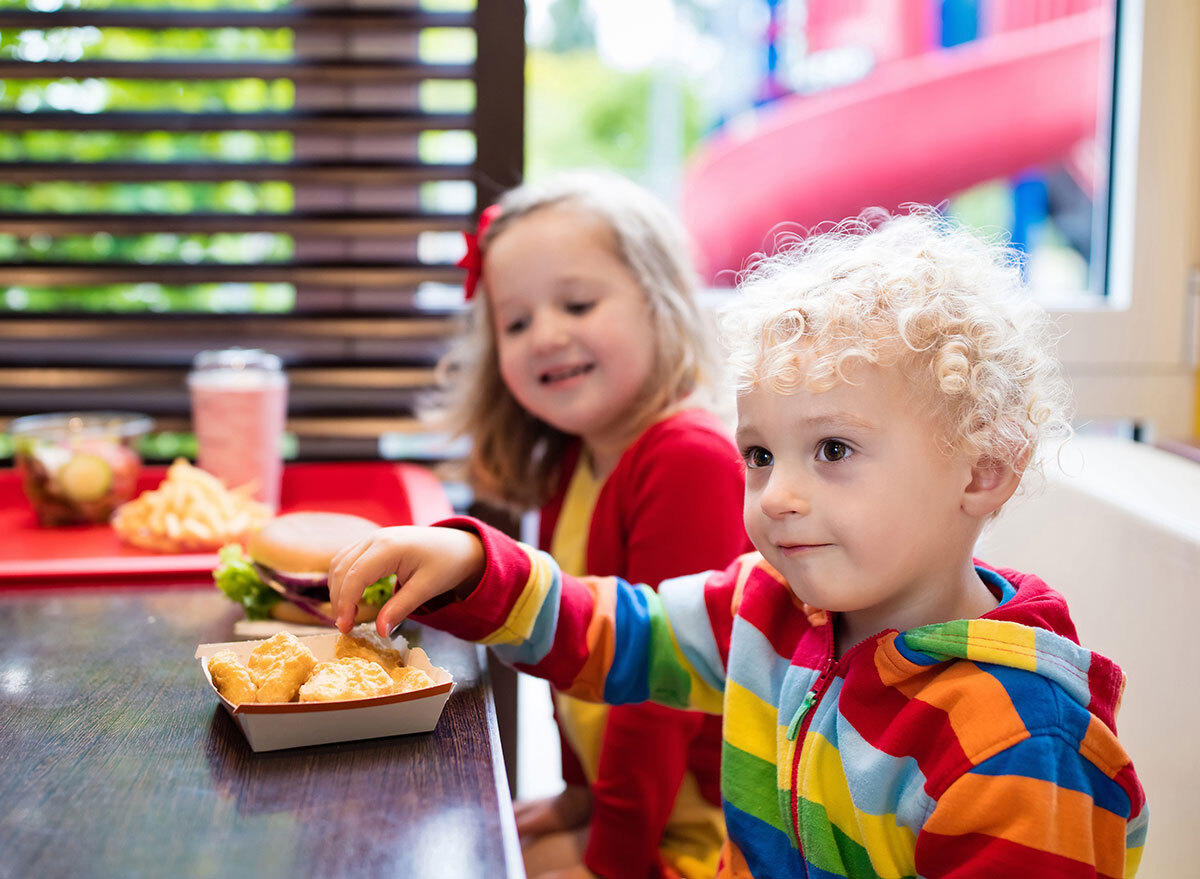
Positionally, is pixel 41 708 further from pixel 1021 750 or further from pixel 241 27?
pixel 241 27

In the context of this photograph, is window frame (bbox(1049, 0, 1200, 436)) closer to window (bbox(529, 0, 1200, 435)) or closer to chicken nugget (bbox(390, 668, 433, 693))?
chicken nugget (bbox(390, 668, 433, 693))

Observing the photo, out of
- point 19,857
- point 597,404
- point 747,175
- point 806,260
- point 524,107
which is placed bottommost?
point 19,857

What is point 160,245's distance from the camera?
1.55 m

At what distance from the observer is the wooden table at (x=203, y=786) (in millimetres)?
521

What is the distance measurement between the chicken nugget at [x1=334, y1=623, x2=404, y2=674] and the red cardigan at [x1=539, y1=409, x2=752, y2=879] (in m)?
0.40

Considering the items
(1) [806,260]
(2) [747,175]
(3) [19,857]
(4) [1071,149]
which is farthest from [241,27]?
(4) [1071,149]

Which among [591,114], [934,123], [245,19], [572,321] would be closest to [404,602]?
[572,321]

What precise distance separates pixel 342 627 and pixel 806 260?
44 centimetres

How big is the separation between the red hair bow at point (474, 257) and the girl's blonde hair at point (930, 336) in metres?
0.59

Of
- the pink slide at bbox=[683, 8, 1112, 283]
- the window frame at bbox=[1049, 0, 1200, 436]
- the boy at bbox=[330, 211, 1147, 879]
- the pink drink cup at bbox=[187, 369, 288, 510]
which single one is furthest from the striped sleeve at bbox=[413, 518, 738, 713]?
the pink slide at bbox=[683, 8, 1112, 283]

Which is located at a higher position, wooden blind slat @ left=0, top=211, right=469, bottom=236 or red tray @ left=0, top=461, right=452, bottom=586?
wooden blind slat @ left=0, top=211, right=469, bottom=236

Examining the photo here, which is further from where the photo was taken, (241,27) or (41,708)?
(241,27)

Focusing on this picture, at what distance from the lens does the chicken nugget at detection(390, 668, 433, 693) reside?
0.67m

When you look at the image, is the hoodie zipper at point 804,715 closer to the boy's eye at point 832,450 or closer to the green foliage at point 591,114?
the boy's eye at point 832,450
